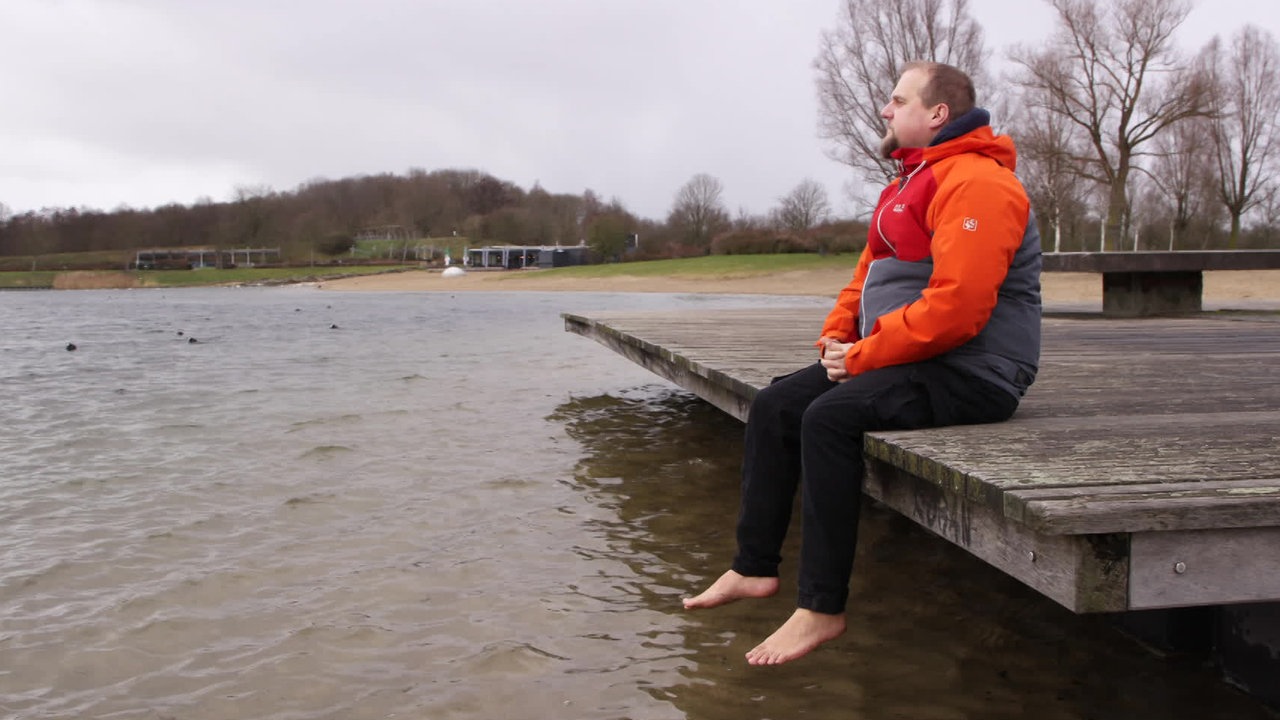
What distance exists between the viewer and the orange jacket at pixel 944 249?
8.76 feet

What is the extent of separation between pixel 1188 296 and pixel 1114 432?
933 cm

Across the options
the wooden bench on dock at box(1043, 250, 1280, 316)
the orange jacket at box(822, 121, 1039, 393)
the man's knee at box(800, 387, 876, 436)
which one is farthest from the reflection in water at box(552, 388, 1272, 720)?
the wooden bench on dock at box(1043, 250, 1280, 316)

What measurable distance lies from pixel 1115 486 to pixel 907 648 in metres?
1.44

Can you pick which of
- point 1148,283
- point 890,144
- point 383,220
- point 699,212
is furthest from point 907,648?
point 383,220

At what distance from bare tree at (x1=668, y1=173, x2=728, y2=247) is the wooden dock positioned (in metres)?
63.9

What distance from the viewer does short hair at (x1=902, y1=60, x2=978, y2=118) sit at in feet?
9.57

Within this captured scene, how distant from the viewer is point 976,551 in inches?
92.0

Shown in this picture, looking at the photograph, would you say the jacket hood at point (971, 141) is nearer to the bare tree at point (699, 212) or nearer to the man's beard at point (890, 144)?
the man's beard at point (890, 144)

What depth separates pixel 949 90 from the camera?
293 cm

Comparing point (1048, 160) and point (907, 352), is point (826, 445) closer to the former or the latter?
point (907, 352)

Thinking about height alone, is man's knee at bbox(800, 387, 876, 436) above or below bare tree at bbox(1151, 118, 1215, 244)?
below

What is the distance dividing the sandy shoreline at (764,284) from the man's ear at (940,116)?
37.2 ft

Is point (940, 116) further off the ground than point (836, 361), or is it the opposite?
point (940, 116)

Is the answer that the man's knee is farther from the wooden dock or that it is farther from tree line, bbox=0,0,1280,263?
tree line, bbox=0,0,1280,263
